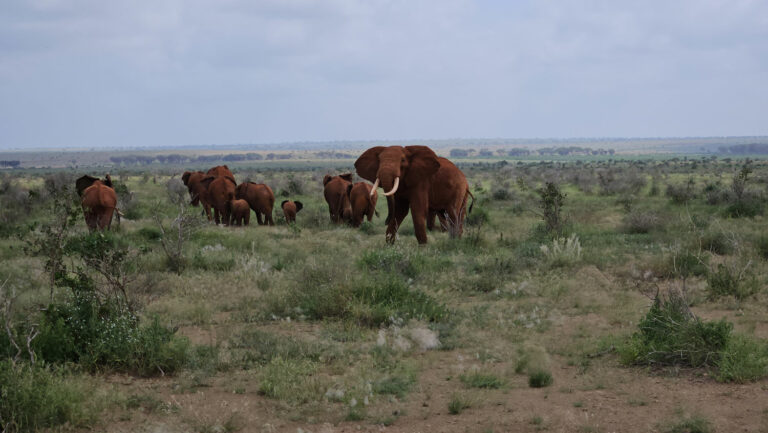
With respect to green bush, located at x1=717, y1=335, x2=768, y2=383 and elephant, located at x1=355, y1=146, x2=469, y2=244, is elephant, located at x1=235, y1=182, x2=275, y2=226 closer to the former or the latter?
elephant, located at x1=355, y1=146, x2=469, y2=244

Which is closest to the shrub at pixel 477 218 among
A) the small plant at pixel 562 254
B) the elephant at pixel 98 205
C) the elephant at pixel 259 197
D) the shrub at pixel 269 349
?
the elephant at pixel 259 197

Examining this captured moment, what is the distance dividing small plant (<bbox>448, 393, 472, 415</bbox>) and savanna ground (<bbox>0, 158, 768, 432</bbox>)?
0.06 feet

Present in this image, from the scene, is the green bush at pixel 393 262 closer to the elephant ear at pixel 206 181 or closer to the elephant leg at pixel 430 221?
the elephant leg at pixel 430 221

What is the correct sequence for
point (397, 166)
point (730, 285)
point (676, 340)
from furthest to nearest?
point (397, 166), point (730, 285), point (676, 340)

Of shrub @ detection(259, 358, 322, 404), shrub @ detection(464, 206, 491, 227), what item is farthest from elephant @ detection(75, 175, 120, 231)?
shrub @ detection(259, 358, 322, 404)

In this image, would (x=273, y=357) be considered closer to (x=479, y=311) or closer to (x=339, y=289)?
(x=339, y=289)

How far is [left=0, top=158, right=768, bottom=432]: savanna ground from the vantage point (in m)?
5.66

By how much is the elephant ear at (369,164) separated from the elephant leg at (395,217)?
0.80 meters

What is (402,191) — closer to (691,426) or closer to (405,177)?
(405,177)

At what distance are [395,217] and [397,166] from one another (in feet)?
4.58

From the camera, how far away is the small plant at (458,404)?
19.2 feet

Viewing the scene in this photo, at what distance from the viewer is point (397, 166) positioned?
13.9 metres

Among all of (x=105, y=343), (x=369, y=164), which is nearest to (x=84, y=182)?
(x=369, y=164)

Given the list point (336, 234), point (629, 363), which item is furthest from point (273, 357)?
point (336, 234)
